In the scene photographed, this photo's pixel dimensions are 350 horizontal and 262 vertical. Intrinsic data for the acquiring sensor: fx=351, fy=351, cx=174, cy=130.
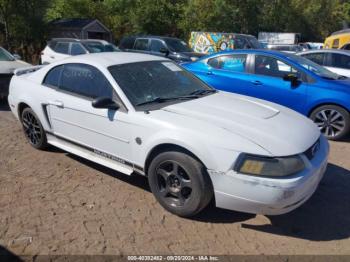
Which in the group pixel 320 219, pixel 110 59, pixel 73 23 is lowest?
pixel 320 219

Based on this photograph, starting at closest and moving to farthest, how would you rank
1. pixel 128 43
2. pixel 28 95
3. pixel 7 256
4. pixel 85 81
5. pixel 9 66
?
pixel 7 256 → pixel 85 81 → pixel 28 95 → pixel 9 66 → pixel 128 43

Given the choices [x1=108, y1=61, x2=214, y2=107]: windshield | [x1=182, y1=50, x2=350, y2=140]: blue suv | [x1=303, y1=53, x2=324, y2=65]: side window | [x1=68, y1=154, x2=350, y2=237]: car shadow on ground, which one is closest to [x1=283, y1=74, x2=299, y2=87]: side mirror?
[x1=182, y1=50, x2=350, y2=140]: blue suv

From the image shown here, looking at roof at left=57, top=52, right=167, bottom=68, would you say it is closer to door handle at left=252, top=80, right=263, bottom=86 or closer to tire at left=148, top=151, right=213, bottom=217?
tire at left=148, top=151, right=213, bottom=217

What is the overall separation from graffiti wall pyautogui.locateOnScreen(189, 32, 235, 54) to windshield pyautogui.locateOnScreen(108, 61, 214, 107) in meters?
15.1

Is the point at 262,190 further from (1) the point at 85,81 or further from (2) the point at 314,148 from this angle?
(1) the point at 85,81

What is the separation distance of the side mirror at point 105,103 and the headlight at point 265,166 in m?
1.50

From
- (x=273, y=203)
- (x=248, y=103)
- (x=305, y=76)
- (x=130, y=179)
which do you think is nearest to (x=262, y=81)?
(x=305, y=76)

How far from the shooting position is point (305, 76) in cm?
628

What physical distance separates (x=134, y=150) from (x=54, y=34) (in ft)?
76.6

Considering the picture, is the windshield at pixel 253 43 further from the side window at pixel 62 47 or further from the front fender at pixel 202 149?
the front fender at pixel 202 149

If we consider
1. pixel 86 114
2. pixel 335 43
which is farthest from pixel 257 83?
pixel 335 43

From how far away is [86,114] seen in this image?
13.4 ft

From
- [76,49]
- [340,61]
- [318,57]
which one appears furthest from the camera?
[76,49]

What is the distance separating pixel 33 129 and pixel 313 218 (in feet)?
12.9
